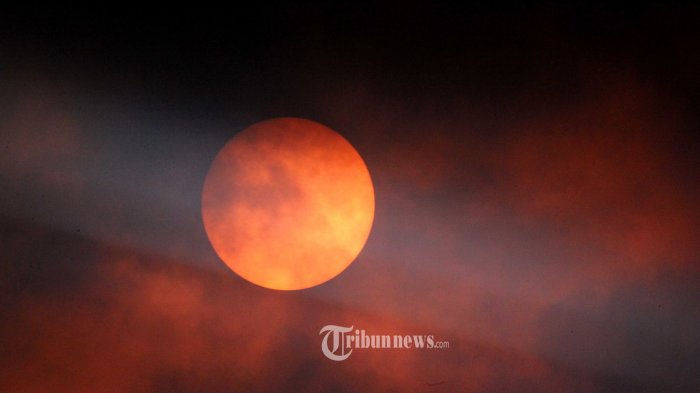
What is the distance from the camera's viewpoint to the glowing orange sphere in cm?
232

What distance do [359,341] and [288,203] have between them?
28.4 inches

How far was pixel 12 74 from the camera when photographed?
2.33 metres

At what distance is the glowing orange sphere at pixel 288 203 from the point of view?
2.32m

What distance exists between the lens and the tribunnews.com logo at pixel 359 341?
7.53 feet

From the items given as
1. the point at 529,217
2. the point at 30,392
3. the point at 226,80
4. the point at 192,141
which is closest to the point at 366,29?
the point at 226,80

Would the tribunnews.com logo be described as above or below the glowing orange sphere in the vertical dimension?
below

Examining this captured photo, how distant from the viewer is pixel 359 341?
2316 millimetres

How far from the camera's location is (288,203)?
2.36 meters

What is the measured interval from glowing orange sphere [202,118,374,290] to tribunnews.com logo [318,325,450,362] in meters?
0.25

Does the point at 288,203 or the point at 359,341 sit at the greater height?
the point at 288,203

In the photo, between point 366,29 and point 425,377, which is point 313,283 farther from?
point 366,29

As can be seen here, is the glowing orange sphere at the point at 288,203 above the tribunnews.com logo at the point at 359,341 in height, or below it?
above

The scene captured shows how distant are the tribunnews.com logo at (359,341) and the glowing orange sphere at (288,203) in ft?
0.82

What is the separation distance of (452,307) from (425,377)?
A: 0.35 m
